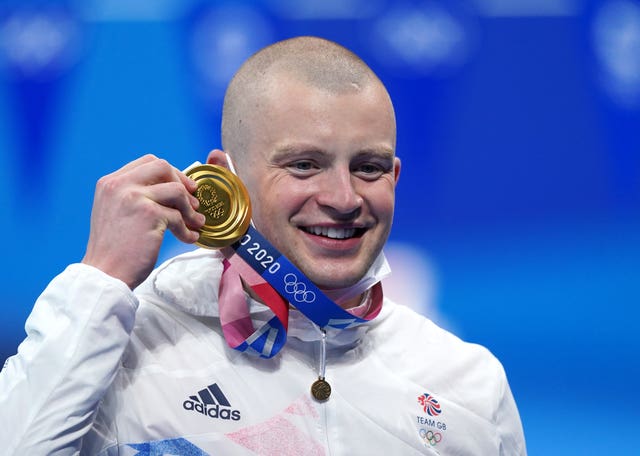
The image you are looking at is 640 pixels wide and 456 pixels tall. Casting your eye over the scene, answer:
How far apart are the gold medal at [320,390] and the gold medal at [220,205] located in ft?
1.39

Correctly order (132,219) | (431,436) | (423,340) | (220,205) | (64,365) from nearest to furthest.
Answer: (64,365) < (132,219) < (220,205) < (431,436) < (423,340)

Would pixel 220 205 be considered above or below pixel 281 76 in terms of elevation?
below

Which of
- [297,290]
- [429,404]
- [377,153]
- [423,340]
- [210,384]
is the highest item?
[377,153]

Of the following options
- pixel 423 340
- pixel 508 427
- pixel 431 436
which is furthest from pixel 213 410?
pixel 508 427

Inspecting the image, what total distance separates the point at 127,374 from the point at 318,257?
57 cm

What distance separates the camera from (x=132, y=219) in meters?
2.09

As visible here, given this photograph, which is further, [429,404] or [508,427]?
[508,427]

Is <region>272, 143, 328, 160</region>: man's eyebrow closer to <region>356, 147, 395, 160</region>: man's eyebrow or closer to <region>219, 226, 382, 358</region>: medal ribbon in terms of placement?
<region>356, 147, 395, 160</region>: man's eyebrow

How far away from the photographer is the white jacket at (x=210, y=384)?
6.53 ft

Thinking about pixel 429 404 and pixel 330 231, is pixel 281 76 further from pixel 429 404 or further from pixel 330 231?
pixel 429 404

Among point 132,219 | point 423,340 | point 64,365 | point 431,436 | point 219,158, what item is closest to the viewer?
point 64,365

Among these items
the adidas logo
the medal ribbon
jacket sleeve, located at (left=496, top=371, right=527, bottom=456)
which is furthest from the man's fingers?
jacket sleeve, located at (left=496, top=371, right=527, bottom=456)

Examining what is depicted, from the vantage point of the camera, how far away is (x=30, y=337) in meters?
2.04

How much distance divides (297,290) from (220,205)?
29cm
